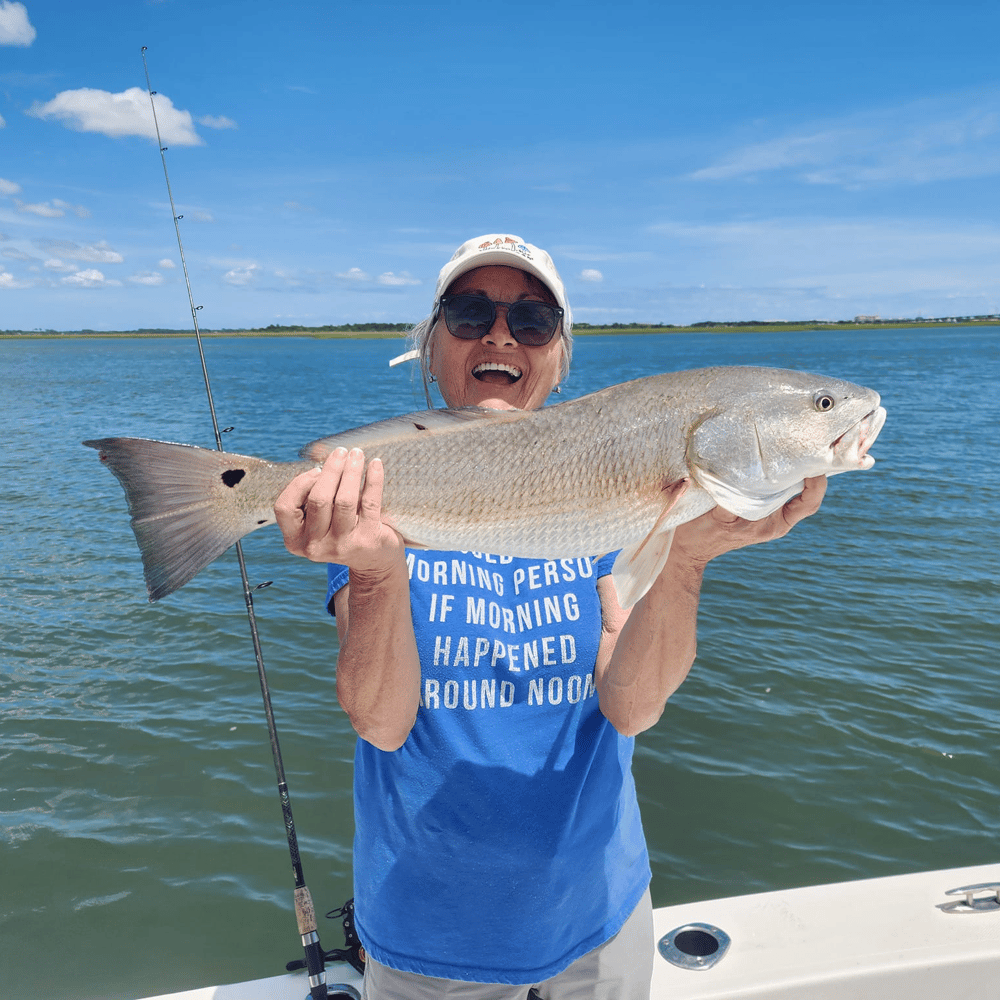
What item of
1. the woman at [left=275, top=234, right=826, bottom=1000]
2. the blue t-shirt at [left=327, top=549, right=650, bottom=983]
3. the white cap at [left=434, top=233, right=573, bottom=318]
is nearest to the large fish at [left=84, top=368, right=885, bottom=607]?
the woman at [left=275, top=234, right=826, bottom=1000]

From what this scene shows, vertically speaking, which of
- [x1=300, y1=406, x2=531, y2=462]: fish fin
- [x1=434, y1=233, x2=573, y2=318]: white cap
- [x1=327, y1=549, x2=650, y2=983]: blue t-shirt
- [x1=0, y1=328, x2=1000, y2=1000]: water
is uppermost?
[x1=434, y1=233, x2=573, y2=318]: white cap

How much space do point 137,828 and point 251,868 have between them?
3.82ft

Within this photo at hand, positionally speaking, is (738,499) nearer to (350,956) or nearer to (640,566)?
(640,566)

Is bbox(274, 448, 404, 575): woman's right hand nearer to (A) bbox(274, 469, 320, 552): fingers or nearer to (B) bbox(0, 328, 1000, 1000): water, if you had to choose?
A: (A) bbox(274, 469, 320, 552): fingers

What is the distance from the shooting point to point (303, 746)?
7.77m

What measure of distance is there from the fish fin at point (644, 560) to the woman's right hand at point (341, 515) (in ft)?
2.23

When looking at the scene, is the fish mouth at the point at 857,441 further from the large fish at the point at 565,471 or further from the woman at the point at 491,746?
the woman at the point at 491,746

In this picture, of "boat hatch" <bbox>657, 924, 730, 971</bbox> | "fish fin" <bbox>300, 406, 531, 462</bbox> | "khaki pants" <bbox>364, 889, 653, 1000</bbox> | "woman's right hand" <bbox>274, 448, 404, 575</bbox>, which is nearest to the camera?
"woman's right hand" <bbox>274, 448, 404, 575</bbox>

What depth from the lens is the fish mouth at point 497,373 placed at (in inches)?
111

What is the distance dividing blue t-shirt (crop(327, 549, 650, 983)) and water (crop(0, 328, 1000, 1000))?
64.1 inches

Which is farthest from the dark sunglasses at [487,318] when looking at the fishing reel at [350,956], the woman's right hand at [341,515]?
the fishing reel at [350,956]

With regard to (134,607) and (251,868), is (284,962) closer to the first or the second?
(251,868)

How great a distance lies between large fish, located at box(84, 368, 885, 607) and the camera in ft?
7.83

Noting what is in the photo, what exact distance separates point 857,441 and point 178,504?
2.15 m
